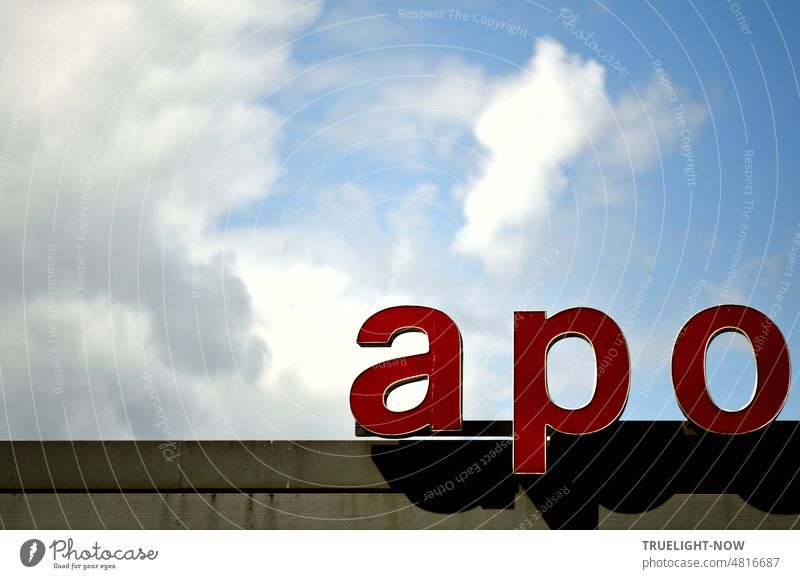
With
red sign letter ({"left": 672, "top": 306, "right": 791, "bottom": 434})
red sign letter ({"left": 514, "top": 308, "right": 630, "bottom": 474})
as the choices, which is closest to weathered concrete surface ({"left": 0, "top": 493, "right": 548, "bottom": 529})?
red sign letter ({"left": 514, "top": 308, "right": 630, "bottom": 474})

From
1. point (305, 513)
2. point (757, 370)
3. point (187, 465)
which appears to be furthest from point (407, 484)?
point (757, 370)

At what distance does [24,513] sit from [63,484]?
1265 mm

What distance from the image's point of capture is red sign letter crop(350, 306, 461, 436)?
24.8 m

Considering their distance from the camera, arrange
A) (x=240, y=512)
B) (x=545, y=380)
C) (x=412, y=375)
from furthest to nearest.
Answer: (x=240, y=512), (x=412, y=375), (x=545, y=380)

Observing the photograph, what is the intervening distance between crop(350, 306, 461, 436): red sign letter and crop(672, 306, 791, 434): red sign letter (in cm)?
586

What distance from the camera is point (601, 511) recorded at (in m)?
24.8

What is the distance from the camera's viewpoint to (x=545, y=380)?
2473cm

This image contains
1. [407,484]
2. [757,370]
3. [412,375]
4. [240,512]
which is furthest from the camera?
[240,512]

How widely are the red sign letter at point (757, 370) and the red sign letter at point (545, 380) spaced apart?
5.21 feet

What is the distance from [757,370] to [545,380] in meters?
5.47

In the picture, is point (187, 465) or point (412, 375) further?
point (187, 465)

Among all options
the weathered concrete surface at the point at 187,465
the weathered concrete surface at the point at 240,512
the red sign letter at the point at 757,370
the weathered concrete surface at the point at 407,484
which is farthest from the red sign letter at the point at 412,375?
the red sign letter at the point at 757,370

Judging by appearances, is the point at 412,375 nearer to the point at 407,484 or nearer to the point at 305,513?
the point at 407,484

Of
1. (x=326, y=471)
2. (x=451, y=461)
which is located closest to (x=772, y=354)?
(x=451, y=461)
